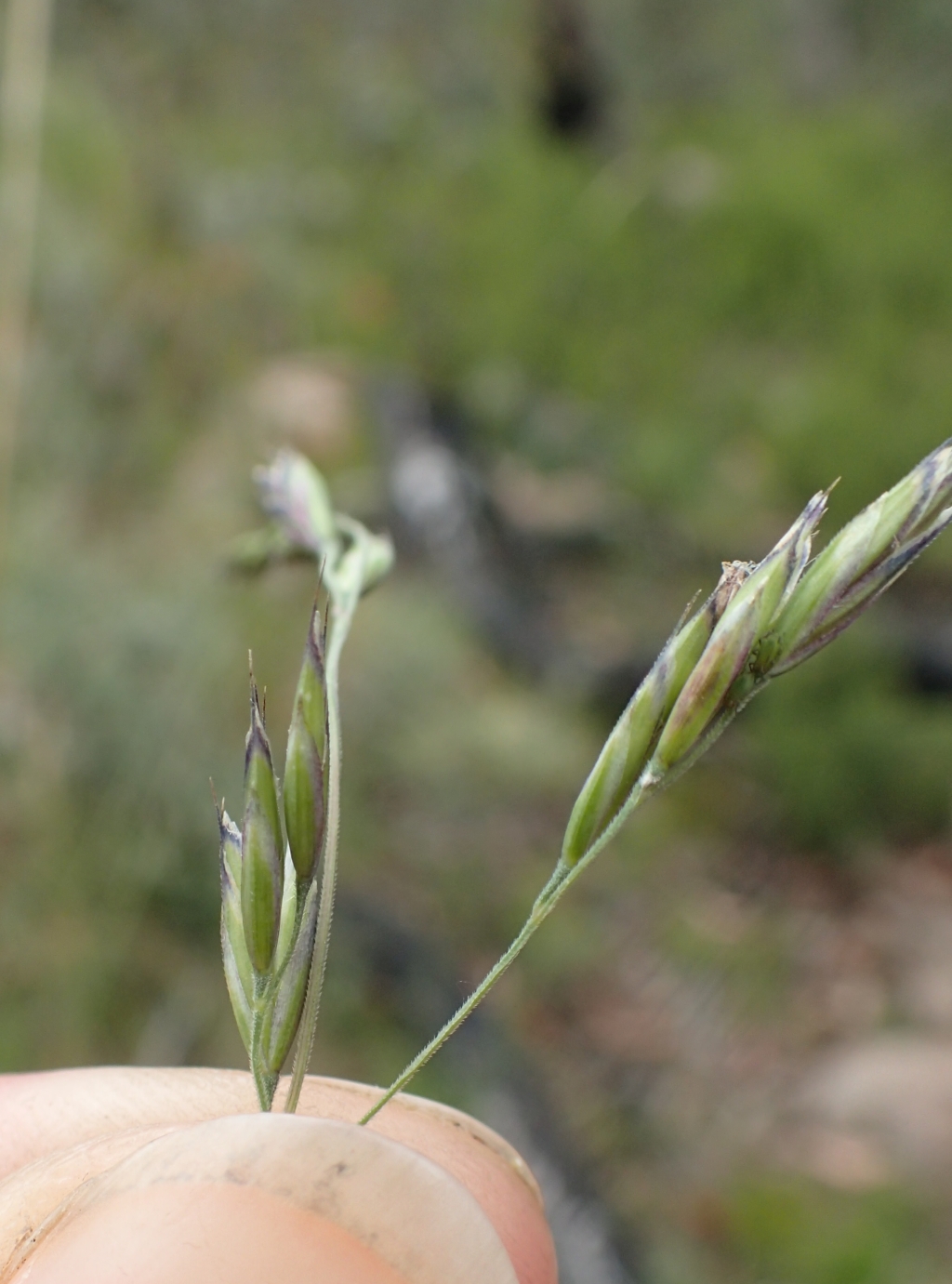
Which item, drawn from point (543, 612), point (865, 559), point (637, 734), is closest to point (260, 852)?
point (637, 734)

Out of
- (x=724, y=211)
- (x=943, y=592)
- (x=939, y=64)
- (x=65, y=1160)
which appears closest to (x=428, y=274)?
(x=724, y=211)

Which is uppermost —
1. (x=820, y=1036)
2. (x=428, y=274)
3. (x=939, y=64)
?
(x=939, y=64)

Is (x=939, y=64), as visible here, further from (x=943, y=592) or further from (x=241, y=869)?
(x=241, y=869)

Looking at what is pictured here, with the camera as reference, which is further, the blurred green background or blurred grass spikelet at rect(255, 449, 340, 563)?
the blurred green background

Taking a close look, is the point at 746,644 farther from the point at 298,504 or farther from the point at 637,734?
the point at 298,504

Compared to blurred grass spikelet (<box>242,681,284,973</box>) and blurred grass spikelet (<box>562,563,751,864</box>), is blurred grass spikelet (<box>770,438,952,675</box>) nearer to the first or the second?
blurred grass spikelet (<box>562,563,751,864</box>)

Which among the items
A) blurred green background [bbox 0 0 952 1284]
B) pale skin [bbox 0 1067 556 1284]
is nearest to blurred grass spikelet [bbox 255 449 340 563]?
pale skin [bbox 0 1067 556 1284]

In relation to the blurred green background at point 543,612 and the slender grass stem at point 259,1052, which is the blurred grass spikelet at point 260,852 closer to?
the slender grass stem at point 259,1052
